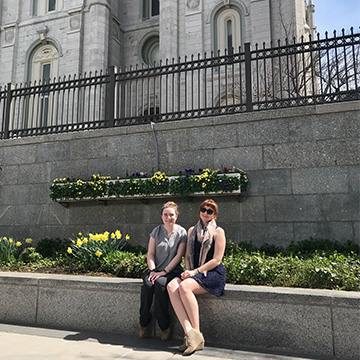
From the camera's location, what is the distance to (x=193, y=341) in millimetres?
4250

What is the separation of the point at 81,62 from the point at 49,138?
520 inches

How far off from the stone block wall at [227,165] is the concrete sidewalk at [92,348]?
314cm

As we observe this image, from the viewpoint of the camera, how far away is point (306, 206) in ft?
23.0

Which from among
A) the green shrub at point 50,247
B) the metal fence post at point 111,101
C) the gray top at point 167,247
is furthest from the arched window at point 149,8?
the gray top at point 167,247

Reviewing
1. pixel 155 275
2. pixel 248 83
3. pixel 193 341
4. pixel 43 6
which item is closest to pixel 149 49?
pixel 43 6

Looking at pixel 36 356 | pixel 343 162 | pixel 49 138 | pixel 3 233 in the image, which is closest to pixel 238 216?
pixel 343 162

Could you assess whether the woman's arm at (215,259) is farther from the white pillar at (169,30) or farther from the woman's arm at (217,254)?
the white pillar at (169,30)

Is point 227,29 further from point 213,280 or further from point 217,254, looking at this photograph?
point 213,280

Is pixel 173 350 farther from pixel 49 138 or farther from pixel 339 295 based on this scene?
pixel 49 138

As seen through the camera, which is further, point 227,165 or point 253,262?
point 227,165

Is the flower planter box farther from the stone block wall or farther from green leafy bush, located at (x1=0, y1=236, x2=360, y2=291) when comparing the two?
green leafy bush, located at (x1=0, y1=236, x2=360, y2=291)

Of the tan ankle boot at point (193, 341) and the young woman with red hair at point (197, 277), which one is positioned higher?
the young woman with red hair at point (197, 277)

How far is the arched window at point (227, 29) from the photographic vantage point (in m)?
18.4

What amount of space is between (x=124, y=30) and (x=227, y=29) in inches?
291
